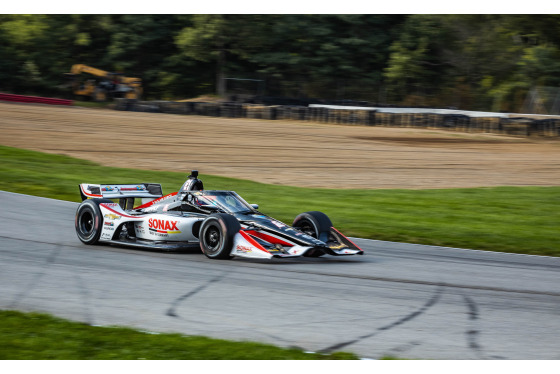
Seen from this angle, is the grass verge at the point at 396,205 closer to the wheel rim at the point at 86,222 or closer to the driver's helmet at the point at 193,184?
the driver's helmet at the point at 193,184

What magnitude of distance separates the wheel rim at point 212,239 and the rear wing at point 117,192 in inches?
93.4

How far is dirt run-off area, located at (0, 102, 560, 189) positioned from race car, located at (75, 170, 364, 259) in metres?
10.2

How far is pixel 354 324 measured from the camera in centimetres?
701

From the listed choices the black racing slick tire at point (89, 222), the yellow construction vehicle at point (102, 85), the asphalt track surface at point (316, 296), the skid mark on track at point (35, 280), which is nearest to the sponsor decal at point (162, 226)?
the asphalt track surface at point (316, 296)

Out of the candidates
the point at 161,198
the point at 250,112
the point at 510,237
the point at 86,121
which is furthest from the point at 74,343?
the point at 250,112

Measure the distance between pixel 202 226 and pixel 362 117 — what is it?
33787 millimetres

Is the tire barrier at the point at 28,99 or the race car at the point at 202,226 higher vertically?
the tire barrier at the point at 28,99

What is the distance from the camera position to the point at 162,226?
433 inches

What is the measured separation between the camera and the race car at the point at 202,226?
10055 mm

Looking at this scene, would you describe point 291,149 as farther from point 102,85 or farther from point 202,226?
point 102,85

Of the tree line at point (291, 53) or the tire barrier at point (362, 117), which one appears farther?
the tree line at point (291, 53)

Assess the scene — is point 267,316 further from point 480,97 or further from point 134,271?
point 480,97

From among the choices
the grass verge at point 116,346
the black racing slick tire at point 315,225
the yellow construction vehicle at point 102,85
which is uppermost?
the yellow construction vehicle at point 102,85

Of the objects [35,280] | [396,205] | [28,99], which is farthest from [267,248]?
[28,99]
